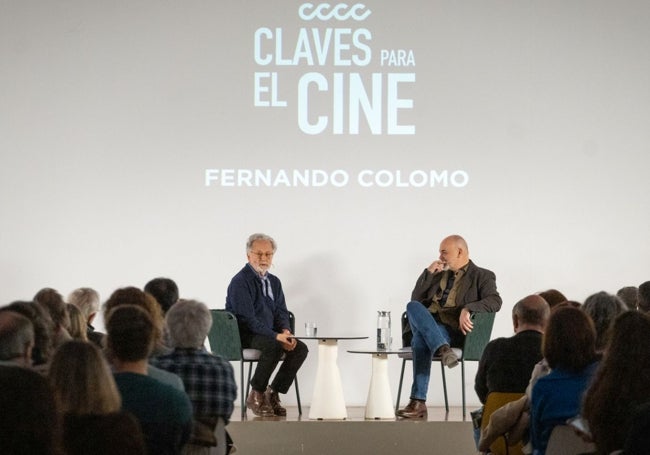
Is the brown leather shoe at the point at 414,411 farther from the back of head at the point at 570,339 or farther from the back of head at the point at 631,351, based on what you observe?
the back of head at the point at 631,351

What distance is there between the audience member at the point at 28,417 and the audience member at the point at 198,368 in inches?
80.1

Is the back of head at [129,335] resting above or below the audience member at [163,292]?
below

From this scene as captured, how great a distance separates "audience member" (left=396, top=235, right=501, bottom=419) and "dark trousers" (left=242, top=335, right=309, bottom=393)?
76 cm

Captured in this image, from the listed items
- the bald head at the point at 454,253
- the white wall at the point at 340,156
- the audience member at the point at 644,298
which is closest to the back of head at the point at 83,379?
the audience member at the point at 644,298

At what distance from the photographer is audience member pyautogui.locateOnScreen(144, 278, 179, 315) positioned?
212 inches

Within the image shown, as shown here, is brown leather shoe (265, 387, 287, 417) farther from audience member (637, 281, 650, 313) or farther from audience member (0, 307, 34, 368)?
audience member (0, 307, 34, 368)

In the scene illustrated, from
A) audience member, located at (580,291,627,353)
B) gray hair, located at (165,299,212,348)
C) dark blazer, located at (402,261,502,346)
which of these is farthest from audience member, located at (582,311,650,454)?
dark blazer, located at (402,261,502,346)

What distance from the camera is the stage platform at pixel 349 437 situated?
6.40m

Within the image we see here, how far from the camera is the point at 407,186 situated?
809 cm

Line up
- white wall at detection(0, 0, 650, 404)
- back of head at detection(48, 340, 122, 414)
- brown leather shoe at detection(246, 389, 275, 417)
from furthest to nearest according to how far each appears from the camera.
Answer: white wall at detection(0, 0, 650, 404), brown leather shoe at detection(246, 389, 275, 417), back of head at detection(48, 340, 122, 414)

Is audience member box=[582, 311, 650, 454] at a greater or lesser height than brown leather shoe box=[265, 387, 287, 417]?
greater

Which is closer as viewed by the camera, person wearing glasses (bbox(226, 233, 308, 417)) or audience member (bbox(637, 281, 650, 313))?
audience member (bbox(637, 281, 650, 313))

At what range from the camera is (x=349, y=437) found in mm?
6418

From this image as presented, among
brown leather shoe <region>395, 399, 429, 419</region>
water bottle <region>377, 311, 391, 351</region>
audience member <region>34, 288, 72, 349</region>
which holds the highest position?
audience member <region>34, 288, 72, 349</region>
